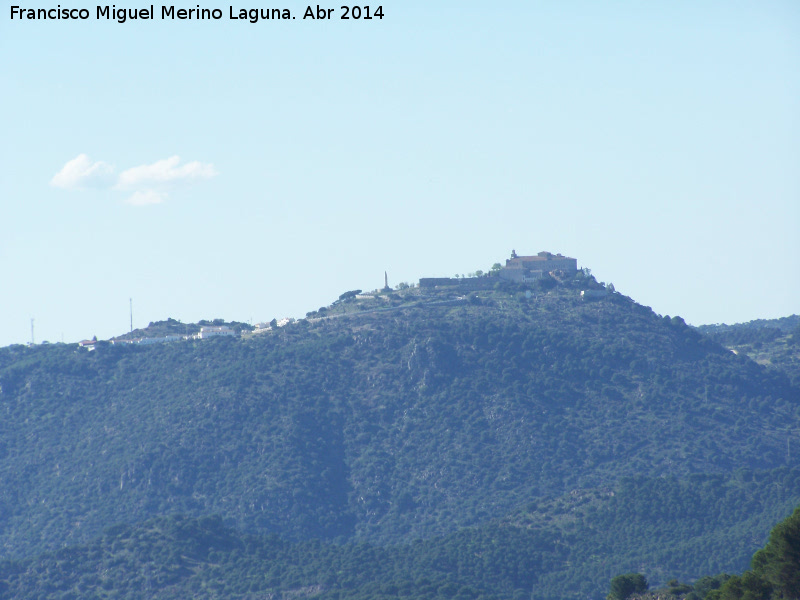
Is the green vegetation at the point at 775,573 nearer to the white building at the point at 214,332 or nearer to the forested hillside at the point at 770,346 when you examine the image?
the forested hillside at the point at 770,346

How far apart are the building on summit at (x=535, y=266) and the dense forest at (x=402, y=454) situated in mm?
4993

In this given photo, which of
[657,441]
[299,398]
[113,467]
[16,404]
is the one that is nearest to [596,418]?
[657,441]

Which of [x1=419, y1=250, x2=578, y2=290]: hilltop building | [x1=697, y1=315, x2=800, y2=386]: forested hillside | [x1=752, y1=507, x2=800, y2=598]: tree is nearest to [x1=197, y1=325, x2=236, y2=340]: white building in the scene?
[x1=419, y1=250, x2=578, y2=290]: hilltop building

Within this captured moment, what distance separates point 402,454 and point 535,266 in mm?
42112

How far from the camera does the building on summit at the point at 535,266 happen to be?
539 feet

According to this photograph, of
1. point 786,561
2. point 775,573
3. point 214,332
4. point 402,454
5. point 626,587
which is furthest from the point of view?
point 214,332

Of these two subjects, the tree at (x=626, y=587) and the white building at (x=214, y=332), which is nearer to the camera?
the tree at (x=626, y=587)

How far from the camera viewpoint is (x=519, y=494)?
405ft

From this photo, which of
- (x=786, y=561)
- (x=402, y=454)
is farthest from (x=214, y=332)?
(x=786, y=561)

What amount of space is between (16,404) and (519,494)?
57.2 m

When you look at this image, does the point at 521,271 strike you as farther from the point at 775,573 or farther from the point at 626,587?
the point at 775,573

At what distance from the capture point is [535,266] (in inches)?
6560

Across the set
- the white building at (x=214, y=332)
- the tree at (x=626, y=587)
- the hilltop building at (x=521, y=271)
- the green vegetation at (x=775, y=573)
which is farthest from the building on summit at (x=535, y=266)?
the green vegetation at (x=775, y=573)

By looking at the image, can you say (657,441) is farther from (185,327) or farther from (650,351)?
(185,327)
